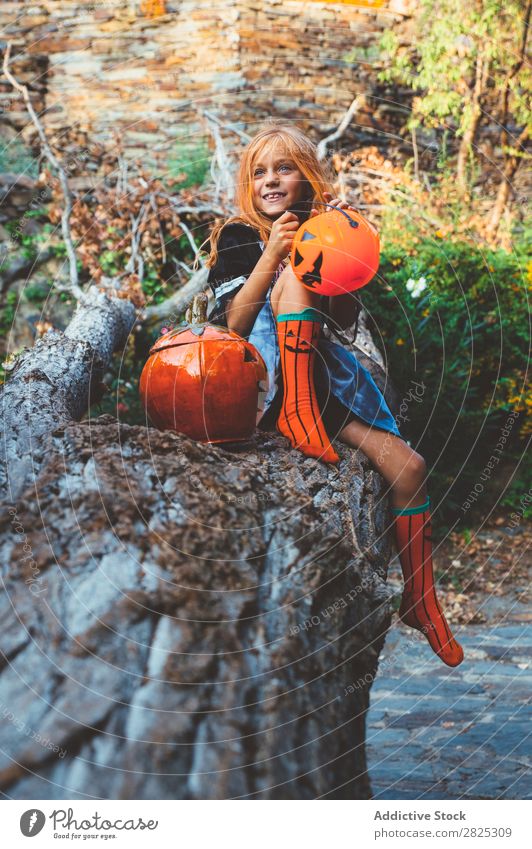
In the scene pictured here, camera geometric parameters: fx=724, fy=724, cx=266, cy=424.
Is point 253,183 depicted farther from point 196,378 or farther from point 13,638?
point 13,638

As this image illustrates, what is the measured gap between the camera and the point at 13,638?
1154 mm

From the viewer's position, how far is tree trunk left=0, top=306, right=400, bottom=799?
3.50 feet

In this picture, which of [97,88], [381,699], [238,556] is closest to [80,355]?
[238,556]

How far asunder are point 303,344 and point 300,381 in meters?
0.10

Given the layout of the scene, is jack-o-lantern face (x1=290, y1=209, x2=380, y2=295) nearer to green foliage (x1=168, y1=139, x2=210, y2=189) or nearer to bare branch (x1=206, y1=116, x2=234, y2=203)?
bare branch (x1=206, y1=116, x2=234, y2=203)

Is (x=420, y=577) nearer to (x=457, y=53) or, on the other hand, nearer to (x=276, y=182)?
(x=276, y=182)

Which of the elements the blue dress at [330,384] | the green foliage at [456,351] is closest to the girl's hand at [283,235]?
the blue dress at [330,384]

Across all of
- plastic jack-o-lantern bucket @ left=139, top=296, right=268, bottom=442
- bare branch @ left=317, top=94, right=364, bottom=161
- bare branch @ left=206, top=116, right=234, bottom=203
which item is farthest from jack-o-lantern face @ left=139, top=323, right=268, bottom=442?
bare branch @ left=317, top=94, right=364, bottom=161

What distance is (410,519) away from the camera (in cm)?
212

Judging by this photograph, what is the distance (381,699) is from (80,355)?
1.76 m

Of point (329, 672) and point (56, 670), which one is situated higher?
point (56, 670)

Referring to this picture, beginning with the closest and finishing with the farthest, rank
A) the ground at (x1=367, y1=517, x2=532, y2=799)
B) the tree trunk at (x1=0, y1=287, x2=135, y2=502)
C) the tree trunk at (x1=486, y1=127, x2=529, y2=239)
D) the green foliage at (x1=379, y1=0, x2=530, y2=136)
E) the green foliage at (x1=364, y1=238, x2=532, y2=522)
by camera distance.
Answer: the tree trunk at (x1=0, y1=287, x2=135, y2=502) → the ground at (x1=367, y1=517, x2=532, y2=799) → the green foliage at (x1=364, y1=238, x2=532, y2=522) → the green foliage at (x1=379, y1=0, x2=530, y2=136) → the tree trunk at (x1=486, y1=127, x2=529, y2=239)

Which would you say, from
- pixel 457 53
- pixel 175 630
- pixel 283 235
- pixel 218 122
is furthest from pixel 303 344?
pixel 457 53

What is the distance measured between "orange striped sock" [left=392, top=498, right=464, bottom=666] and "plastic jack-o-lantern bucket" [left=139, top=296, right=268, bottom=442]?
0.62 meters
